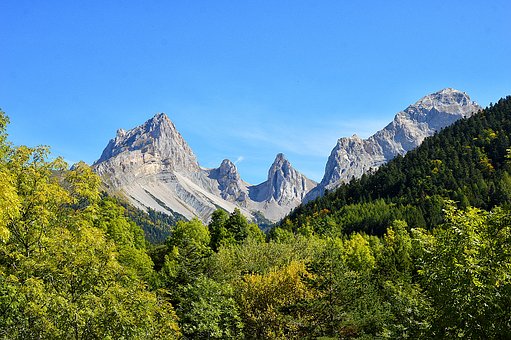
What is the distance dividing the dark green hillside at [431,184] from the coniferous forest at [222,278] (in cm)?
3382

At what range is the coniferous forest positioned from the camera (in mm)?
13344

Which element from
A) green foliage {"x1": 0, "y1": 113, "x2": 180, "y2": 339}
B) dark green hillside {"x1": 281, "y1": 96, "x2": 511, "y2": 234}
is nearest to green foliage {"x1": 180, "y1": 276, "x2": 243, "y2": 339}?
green foliage {"x1": 0, "y1": 113, "x2": 180, "y2": 339}

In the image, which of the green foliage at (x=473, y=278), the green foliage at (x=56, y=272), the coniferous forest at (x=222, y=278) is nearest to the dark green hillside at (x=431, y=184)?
the coniferous forest at (x=222, y=278)

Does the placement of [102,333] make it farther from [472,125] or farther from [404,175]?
[472,125]

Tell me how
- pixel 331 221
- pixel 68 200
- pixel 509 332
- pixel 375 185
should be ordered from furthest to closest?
pixel 375 185 < pixel 331 221 < pixel 68 200 < pixel 509 332

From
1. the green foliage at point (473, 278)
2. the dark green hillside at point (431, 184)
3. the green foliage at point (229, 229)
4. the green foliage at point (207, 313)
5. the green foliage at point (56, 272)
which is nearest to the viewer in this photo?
the green foliage at point (473, 278)

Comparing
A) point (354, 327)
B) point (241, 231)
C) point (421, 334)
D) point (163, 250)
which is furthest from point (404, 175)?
point (421, 334)

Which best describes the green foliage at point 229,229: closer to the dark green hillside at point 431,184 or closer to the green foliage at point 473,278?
the dark green hillside at point 431,184

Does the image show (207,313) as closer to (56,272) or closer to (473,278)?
(56,272)

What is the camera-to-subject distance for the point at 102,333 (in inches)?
590

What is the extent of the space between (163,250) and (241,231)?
15381mm

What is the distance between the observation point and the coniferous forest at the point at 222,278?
43.8 feet

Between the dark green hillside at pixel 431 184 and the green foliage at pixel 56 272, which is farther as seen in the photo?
the dark green hillside at pixel 431 184

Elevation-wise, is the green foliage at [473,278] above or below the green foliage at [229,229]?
below
